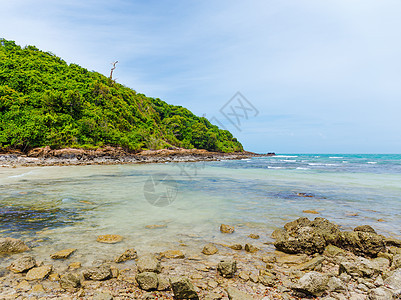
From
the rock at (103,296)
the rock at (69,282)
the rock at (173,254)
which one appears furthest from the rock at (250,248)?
the rock at (69,282)

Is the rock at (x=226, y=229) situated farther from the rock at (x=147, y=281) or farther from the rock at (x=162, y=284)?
the rock at (x=147, y=281)

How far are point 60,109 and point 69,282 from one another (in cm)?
5157

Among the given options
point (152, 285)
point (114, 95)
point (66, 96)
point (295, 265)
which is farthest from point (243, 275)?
point (114, 95)

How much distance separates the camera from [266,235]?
6.20 metres

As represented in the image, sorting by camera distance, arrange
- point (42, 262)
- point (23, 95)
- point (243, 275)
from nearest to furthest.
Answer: point (243, 275), point (42, 262), point (23, 95)

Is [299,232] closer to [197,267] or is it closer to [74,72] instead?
[197,267]

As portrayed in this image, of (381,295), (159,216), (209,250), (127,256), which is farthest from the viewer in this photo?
(159,216)

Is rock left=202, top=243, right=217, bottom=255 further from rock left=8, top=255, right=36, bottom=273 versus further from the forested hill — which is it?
the forested hill

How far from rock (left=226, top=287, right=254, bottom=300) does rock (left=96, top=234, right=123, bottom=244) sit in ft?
10.7

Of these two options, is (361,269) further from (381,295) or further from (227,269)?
(227,269)

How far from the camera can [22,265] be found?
389 centimetres

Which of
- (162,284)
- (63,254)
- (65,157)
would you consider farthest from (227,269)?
(65,157)

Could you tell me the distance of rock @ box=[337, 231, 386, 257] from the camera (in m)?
4.97

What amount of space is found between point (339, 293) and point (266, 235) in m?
2.79
